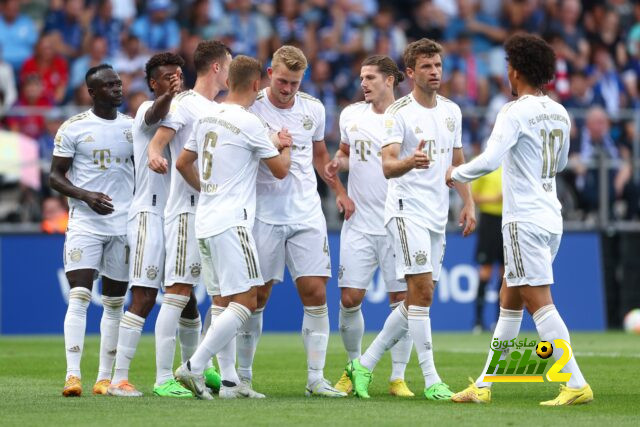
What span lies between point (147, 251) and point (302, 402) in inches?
68.7

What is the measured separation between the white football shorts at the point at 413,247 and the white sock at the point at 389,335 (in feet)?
1.55

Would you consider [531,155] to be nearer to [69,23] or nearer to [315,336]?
[315,336]

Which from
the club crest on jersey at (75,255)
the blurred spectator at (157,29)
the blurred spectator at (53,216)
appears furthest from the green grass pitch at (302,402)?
the blurred spectator at (157,29)

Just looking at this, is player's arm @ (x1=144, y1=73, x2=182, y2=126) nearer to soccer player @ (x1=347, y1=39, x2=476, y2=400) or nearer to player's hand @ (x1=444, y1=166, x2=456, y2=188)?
soccer player @ (x1=347, y1=39, x2=476, y2=400)

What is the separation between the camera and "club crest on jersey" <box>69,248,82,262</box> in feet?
34.4

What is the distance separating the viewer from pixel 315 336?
10.4m

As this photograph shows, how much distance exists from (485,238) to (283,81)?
9151mm

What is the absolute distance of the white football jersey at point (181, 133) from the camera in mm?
10156

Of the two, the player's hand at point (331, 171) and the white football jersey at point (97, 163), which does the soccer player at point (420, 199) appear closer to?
the player's hand at point (331, 171)

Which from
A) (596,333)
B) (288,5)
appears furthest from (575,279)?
(288,5)

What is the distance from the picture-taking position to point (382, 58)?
35.8ft

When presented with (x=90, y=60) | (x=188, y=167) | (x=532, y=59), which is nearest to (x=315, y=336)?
(x=188, y=167)

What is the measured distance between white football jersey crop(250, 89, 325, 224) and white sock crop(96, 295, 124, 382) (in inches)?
55.9

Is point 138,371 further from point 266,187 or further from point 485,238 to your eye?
point 485,238
